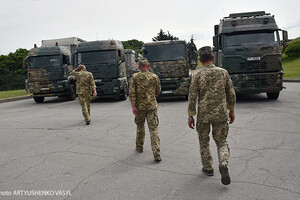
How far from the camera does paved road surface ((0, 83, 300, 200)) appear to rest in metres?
3.64

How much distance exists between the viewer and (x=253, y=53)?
11.3 meters

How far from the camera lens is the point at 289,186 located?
3633mm

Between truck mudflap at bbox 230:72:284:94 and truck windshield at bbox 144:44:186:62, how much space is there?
2810mm

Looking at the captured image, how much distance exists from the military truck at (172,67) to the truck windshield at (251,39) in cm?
223

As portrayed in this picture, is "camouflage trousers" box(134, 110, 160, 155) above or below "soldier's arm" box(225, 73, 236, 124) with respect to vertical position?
below

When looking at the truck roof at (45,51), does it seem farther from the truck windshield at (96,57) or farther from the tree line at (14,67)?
the tree line at (14,67)

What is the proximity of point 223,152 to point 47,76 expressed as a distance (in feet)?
45.3

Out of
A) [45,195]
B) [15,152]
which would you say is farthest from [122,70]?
[45,195]

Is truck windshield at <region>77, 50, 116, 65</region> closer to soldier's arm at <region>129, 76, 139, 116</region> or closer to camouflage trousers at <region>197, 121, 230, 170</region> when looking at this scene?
soldier's arm at <region>129, 76, 139, 116</region>

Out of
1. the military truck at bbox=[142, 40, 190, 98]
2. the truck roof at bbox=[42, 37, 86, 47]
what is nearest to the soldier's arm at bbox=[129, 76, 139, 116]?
the military truck at bbox=[142, 40, 190, 98]

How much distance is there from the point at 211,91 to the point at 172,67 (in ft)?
30.5

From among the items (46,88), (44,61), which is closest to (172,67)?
(46,88)

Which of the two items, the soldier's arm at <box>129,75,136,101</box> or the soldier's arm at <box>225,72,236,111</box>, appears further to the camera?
the soldier's arm at <box>129,75,136,101</box>

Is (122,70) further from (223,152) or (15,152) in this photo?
(223,152)
